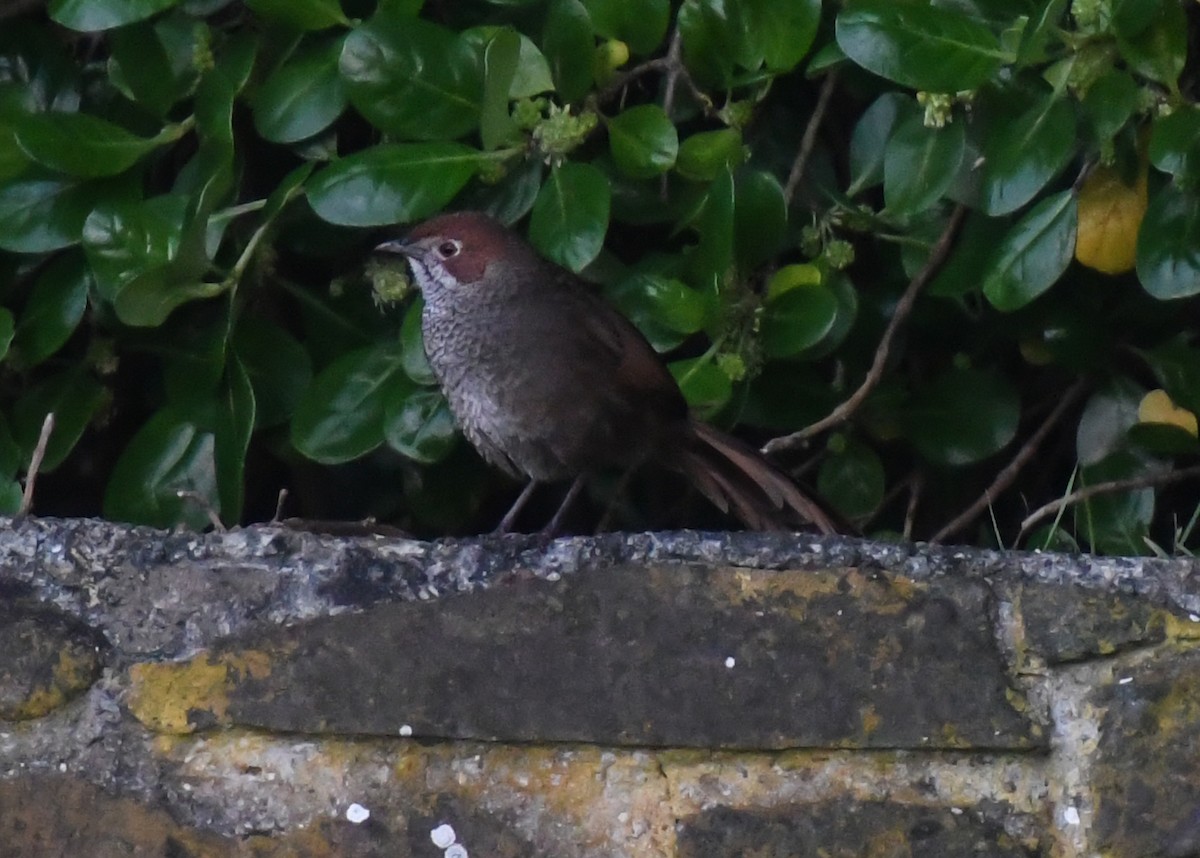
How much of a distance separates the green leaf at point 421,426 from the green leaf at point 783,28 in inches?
33.3

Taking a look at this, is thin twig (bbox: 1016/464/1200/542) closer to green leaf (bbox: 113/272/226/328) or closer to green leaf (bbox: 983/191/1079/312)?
green leaf (bbox: 983/191/1079/312)

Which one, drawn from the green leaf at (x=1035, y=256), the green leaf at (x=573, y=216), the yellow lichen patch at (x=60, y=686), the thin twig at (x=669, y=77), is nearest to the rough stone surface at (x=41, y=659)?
the yellow lichen patch at (x=60, y=686)

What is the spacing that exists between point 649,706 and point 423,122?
1.22m

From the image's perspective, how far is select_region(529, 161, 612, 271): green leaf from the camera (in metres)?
2.71

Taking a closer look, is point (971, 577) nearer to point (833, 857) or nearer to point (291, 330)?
point (833, 857)

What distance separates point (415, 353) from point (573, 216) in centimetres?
42

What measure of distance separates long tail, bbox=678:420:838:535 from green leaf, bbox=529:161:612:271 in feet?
1.38

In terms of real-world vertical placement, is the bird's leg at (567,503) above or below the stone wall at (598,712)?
below

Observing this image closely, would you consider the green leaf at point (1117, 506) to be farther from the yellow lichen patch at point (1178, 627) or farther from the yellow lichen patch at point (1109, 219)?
the yellow lichen patch at point (1178, 627)

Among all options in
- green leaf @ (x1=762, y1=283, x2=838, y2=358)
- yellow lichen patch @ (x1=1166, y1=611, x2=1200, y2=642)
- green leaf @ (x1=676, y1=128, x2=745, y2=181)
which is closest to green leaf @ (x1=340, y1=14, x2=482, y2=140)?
green leaf @ (x1=676, y1=128, x2=745, y2=181)

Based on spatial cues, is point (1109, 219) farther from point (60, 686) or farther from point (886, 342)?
point (60, 686)

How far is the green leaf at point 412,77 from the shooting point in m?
2.68

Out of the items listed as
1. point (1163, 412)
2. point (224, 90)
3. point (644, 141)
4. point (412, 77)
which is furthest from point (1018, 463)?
point (224, 90)

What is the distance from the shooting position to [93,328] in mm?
3074
